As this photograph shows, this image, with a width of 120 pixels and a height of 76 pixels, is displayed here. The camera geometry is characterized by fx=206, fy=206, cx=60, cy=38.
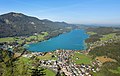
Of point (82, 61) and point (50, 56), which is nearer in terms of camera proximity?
point (82, 61)

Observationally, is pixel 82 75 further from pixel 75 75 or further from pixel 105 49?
pixel 105 49

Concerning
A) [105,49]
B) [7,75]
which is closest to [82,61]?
[105,49]

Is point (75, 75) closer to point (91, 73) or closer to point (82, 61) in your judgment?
point (91, 73)

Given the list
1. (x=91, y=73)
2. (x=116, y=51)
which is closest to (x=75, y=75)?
(x=91, y=73)

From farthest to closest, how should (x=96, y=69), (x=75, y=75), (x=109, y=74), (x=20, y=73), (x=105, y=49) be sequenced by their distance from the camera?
(x=105, y=49), (x=96, y=69), (x=109, y=74), (x=75, y=75), (x=20, y=73)

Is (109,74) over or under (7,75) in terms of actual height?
under

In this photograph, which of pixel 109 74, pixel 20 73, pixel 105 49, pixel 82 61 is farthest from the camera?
pixel 105 49

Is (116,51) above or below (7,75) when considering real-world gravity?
below

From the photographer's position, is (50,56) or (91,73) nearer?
(91,73)

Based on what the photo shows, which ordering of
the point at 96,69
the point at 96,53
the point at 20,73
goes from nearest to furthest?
the point at 20,73
the point at 96,69
the point at 96,53
